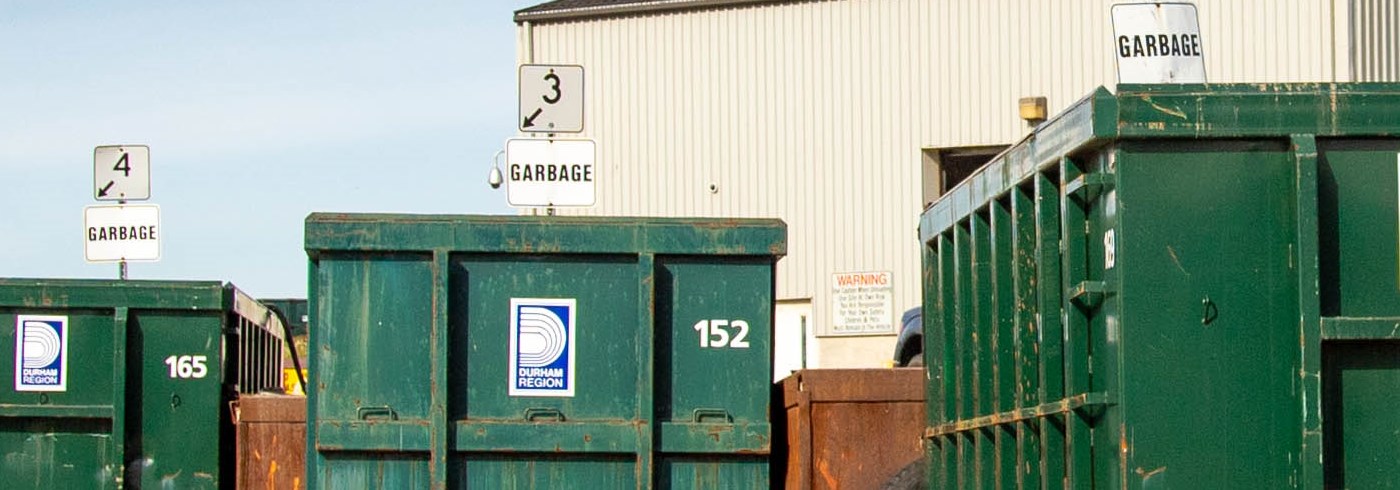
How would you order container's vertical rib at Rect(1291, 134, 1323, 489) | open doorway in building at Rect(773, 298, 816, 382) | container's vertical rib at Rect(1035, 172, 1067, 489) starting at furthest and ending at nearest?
open doorway in building at Rect(773, 298, 816, 382), container's vertical rib at Rect(1035, 172, 1067, 489), container's vertical rib at Rect(1291, 134, 1323, 489)

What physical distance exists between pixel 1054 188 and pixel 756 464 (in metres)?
2.46

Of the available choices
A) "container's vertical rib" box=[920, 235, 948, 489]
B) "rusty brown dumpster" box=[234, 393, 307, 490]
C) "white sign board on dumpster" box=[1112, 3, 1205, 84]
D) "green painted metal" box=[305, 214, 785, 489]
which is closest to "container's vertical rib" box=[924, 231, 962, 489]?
"container's vertical rib" box=[920, 235, 948, 489]

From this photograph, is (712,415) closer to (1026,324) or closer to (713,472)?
(713,472)

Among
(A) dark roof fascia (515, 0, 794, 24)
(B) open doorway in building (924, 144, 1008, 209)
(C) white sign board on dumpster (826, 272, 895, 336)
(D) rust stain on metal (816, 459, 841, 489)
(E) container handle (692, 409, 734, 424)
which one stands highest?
(A) dark roof fascia (515, 0, 794, 24)

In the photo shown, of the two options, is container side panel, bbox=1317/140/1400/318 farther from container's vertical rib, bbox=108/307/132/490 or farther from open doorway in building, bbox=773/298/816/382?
open doorway in building, bbox=773/298/816/382

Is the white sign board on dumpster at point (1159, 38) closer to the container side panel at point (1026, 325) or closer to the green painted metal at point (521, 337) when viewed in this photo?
the green painted metal at point (521, 337)

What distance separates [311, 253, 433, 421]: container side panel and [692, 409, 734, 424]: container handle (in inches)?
41.1

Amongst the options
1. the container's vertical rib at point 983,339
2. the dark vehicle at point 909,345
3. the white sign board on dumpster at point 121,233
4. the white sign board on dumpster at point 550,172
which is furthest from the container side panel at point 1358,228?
the white sign board on dumpster at point 121,233

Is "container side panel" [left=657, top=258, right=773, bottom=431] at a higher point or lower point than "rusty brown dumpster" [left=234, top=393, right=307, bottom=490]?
higher

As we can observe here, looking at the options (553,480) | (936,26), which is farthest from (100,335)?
(936,26)

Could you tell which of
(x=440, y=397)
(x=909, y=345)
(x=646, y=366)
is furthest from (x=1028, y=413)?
(x=909, y=345)

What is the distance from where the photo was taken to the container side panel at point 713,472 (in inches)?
318

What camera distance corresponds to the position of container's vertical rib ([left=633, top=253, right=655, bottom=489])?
Result: 8016mm

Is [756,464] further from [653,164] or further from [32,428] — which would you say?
[653,164]
